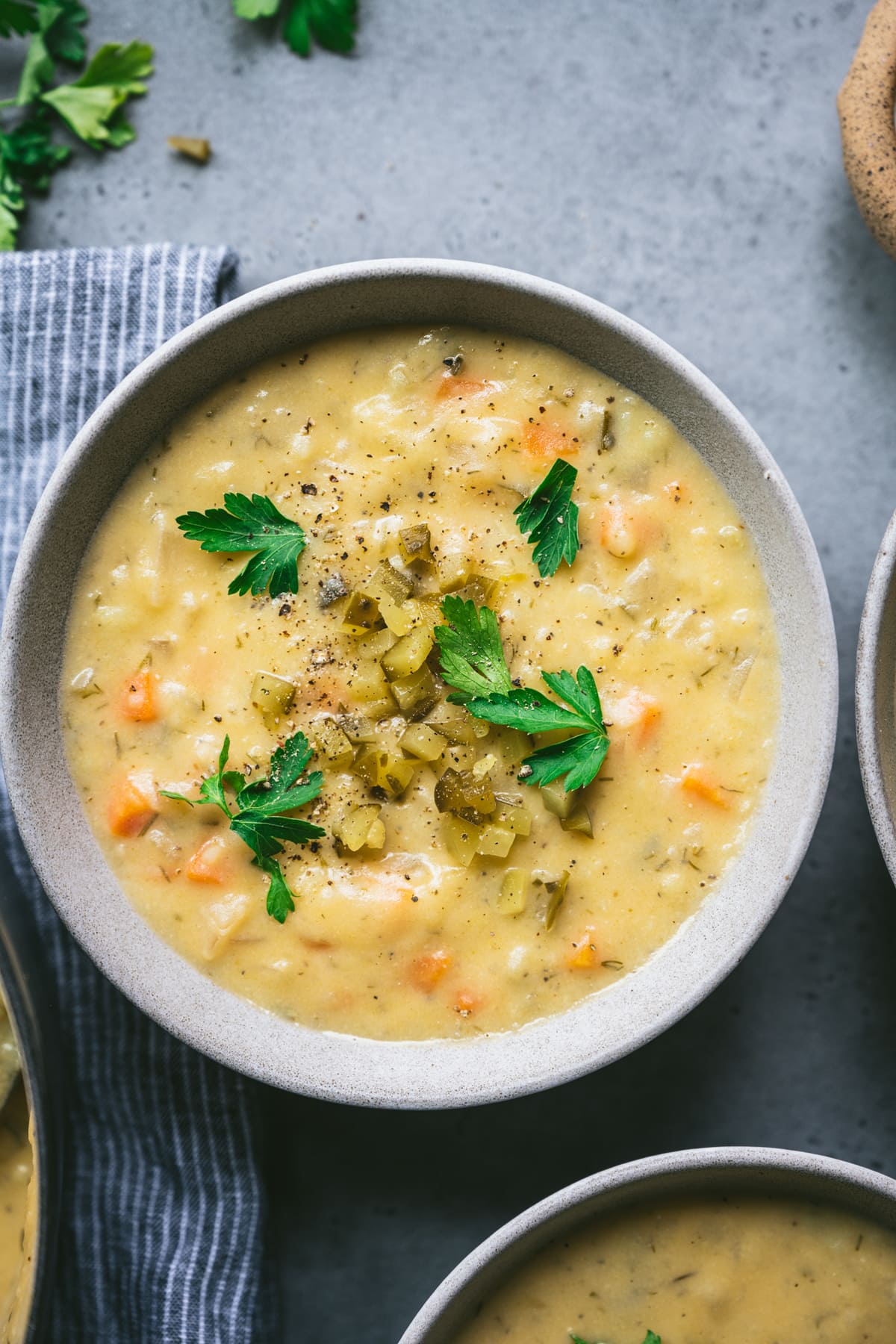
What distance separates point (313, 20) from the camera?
315 cm

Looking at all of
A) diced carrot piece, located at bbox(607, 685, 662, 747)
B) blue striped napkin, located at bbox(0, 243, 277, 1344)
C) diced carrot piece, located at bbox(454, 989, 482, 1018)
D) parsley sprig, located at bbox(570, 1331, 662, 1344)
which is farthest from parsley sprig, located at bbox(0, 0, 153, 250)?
parsley sprig, located at bbox(570, 1331, 662, 1344)

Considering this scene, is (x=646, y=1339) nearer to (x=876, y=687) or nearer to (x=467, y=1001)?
(x=467, y=1001)

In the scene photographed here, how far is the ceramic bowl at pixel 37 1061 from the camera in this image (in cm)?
258

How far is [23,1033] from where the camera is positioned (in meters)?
2.60

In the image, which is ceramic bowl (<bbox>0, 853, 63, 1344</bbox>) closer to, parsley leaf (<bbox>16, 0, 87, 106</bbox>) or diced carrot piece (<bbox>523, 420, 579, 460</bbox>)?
diced carrot piece (<bbox>523, 420, 579, 460</bbox>)

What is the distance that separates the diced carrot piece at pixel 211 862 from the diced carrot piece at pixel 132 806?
135mm

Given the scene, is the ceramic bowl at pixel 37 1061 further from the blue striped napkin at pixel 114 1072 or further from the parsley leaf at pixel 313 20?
the parsley leaf at pixel 313 20

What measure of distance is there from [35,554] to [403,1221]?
6.43 ft

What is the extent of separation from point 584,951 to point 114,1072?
130 centimetres

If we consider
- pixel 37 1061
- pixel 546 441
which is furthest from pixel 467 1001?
pixel 546 441

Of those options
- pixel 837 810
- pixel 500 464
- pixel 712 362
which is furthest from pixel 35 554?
pixel 837 810

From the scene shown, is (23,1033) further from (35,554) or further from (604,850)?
(604,850)

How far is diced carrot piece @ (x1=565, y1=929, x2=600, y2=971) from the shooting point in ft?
8.68

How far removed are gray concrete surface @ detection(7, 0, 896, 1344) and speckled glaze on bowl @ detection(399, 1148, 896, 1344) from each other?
1.40 ft
